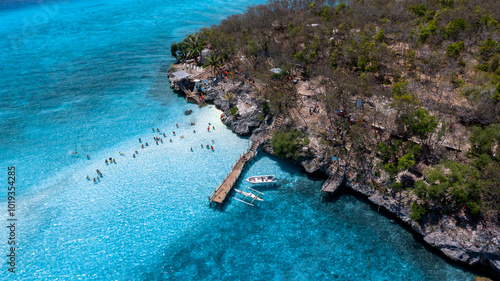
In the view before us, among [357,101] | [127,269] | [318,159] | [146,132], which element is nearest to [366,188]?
[318,159]

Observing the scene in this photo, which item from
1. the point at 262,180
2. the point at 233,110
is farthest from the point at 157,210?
the point at 233,110

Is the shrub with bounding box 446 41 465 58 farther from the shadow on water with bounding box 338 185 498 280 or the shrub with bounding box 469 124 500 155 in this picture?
the shadow on water with bounding box 338 185 498 280

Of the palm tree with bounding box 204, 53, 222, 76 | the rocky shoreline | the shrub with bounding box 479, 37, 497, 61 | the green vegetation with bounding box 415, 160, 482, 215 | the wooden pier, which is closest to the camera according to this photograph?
the rocky shoreline

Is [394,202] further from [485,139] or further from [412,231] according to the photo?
[485,139]

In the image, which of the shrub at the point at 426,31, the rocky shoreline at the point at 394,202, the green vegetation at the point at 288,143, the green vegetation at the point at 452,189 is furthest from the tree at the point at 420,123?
the shrub at the point at 426,31

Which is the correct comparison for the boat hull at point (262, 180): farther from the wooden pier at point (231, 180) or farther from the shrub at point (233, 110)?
the shrub at point (233, 110)

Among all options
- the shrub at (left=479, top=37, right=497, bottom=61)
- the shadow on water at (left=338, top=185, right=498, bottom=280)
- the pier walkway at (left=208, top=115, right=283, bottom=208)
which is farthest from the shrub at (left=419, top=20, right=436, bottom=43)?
the shadow on water at (left=338, top=185, right=498, bottom=280)

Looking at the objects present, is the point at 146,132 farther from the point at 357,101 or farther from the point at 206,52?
the point at 357,101
